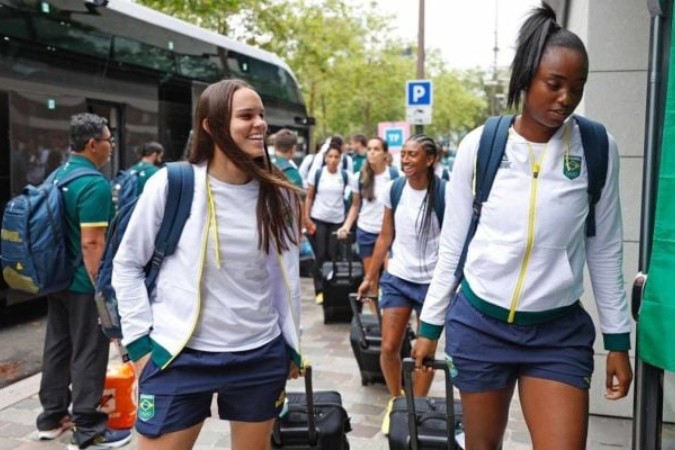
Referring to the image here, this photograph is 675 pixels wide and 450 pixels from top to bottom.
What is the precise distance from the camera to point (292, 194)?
2.84 metres

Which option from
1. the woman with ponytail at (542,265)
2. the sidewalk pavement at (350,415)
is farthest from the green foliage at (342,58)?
the woman with ponytail at (542,265)

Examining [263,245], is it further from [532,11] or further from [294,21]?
[294,21]

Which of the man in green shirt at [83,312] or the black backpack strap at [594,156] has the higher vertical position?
the black backpack strap at [594,156]

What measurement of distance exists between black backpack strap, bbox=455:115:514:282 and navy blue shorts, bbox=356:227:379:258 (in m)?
4.63

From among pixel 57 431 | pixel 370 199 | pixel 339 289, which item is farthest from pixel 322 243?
pixel 57 431

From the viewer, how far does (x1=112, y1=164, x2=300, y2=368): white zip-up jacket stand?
101 inches

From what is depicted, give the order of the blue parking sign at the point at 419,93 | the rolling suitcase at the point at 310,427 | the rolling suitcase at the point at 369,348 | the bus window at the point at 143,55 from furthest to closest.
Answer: the blue parking sign at the point at 419,93 → the bus window at the point at 143,55 → the rolling suitcase at the point at 369,348 → the rolling suitcase at the point at 310,427

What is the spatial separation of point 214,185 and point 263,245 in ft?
0.90

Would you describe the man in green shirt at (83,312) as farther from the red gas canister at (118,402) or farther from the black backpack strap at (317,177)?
the black backpack strap at (317,177)

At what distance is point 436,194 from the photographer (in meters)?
4.65

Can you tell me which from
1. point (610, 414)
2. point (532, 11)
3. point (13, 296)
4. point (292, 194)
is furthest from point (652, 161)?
point (13, 296)

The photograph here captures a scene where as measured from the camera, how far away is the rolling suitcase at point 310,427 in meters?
3.38

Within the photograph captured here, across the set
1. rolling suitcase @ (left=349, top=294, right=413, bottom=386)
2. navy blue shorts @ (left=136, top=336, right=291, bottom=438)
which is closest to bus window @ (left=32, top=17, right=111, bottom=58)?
rolling suitcase @ (left=349, top=294, right=413, bottom=386)

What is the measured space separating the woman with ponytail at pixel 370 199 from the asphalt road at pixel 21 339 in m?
3.09
